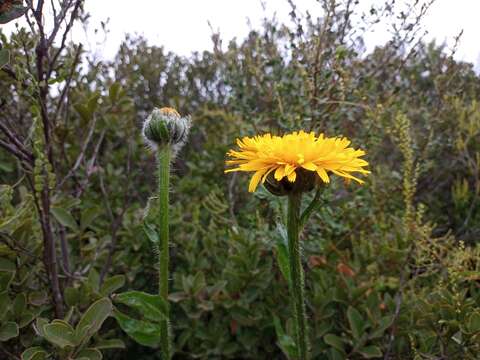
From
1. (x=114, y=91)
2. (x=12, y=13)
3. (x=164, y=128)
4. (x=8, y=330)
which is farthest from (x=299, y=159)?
(x=114, y=91)

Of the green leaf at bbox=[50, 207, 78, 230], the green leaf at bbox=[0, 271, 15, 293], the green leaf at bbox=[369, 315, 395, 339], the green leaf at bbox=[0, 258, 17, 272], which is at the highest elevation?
the green leaf at bbox=[50, 207, 78, 230]

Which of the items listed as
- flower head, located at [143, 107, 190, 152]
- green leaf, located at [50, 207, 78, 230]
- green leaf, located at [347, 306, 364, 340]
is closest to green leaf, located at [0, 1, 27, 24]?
flower head, located at [143, 107, 190, 152]

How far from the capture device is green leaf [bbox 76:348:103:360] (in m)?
1.00

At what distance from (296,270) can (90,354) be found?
455 millimetres

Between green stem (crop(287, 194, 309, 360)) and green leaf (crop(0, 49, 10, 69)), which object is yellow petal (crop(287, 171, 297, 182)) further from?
green leaf (crop(0, 49, 10, 69))

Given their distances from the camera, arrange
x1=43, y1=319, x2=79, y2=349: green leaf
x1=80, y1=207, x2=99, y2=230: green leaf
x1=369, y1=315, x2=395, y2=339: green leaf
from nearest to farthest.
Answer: x1=43, y1=319, x2=79, y2=349: green leaf, x1=369, y1=315, x2=395, y2=339: green leaf, x1=80, y1=207, x2=99, y2=230: green leaf

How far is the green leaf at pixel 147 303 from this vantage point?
945 millimetres

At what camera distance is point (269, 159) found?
867 millimetres

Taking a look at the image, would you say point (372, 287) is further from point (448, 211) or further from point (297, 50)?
point (448, 211)

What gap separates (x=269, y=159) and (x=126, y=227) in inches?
37.8

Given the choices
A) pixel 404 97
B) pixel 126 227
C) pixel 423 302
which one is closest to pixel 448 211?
pixel 404 97

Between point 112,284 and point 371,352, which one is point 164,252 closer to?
point 112,284

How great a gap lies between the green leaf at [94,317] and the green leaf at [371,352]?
63 cm

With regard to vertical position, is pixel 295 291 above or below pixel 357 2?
below
